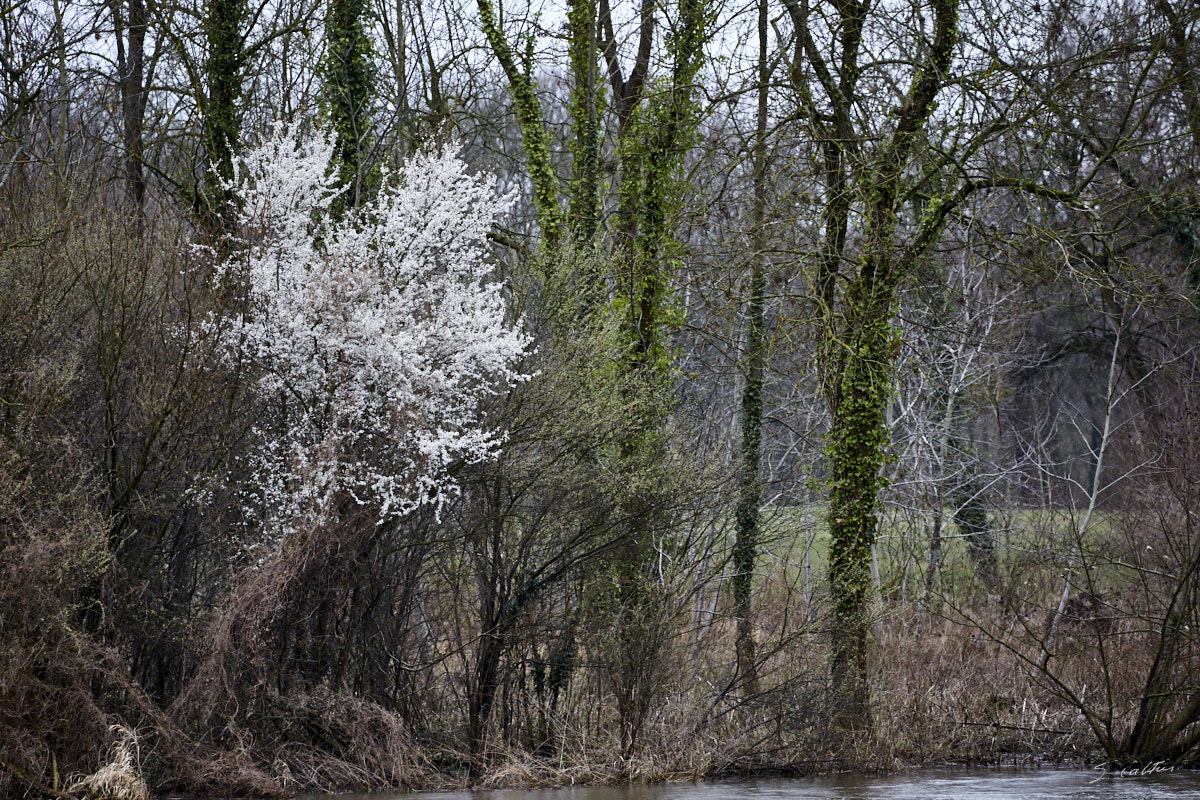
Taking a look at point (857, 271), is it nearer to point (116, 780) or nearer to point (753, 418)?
point (753, 418)

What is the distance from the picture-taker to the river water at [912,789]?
11531 mm

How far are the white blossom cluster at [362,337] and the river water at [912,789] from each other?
3.23 metres

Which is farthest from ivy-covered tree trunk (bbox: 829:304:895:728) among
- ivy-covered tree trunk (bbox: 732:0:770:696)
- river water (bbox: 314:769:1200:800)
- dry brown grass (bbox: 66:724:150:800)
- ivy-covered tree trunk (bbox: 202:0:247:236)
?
ivy-covered tree trunk (bbox: 202:0:247:236)

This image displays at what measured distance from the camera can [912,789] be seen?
12188 millimetres

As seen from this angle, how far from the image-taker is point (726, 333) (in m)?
16.9

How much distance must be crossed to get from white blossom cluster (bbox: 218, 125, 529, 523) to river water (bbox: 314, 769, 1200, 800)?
3.23 metres

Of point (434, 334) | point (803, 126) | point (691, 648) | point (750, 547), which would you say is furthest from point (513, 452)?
point (803, 126)

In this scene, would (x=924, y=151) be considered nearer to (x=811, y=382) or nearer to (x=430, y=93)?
(x=811, y=382)

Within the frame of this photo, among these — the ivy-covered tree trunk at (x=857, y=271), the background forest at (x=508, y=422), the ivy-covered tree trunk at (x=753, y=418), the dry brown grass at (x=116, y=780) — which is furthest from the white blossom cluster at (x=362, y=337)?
the ivy-covered tree trunk at (x=857, y=271)

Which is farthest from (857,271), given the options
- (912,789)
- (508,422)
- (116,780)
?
(116,780)

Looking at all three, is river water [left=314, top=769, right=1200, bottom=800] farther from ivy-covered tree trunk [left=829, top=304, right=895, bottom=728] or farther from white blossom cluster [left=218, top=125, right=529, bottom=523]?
white blossom cluster [left=218, top=125, right=529, bottom=523]

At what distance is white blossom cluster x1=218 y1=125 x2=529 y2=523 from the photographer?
12.1m

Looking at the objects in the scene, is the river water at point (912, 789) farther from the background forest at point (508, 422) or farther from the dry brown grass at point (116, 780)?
the dry brown grass at point (116, 780)

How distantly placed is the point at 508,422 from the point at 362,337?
195 centimetres
